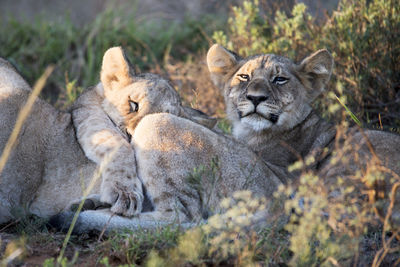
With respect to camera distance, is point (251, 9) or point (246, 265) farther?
point (251, 9)

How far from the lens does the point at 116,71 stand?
16.1ft

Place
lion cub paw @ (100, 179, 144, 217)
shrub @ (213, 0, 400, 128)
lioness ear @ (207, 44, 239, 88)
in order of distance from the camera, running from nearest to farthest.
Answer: lion cub paw @ (100, 179, 144, 217), lioness ear @ (207, 44, 239, 88), shrub @ (213, 0, 400, 128)

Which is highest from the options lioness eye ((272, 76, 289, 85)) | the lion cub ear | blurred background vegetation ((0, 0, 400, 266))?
the lion cub ear

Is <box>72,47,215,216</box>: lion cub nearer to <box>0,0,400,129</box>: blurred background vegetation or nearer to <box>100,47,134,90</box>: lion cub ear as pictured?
<box>100,47,134,90</box>: lion cub ear

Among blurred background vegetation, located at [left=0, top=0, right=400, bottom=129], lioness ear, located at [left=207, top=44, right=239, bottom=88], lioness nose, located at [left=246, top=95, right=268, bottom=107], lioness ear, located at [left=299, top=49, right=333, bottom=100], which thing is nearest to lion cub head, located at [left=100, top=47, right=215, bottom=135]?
lioness nose, located at [left=246, top=95, right=268, bottom=107]

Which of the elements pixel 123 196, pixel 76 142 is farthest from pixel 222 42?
pixel 123 196

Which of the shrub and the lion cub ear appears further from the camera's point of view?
the shrub

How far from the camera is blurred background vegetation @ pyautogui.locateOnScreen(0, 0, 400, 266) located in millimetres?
3242

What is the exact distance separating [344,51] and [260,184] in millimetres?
2865

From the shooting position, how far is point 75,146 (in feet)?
14.6

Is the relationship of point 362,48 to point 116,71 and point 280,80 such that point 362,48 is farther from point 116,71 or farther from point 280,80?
point 116,71

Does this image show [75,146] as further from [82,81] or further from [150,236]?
[82,81]

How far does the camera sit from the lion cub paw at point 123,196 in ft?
12.5

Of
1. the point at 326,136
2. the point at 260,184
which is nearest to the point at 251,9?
the point at 326,136
